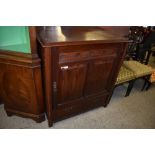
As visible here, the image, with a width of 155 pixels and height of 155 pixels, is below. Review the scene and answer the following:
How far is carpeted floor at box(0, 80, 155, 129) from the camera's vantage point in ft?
5.66

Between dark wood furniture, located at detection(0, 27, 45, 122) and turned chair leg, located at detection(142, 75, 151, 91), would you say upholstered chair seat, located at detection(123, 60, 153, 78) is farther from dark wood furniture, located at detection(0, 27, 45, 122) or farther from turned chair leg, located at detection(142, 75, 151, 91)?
dark wood furniture, located at detection(0, 27, 45, 122)

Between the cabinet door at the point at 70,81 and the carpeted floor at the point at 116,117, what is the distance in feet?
1.31

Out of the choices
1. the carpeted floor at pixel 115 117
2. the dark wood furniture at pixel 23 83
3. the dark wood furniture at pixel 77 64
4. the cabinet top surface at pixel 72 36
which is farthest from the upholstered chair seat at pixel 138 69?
the dark wood furniture at pixel 23 83

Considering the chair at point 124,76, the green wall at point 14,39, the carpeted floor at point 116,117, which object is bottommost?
the carpeted floor at point 116,117

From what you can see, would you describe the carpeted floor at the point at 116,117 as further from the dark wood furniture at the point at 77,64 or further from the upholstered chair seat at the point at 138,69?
the upholstered chair seat at the point at 138,69

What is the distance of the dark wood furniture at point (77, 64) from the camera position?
1179 mm

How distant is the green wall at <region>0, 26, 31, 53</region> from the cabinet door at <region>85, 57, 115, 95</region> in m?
0.63

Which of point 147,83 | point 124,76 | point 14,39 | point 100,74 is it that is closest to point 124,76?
point 124,76

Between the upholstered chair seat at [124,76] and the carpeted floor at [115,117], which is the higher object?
the upholstered chair seat at [124,76]

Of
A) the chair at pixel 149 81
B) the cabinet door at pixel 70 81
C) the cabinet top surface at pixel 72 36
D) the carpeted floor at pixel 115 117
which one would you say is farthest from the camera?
the chair at pixel 149 81

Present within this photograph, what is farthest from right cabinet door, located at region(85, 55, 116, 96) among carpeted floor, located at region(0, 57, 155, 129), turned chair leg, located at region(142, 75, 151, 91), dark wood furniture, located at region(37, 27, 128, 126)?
turned chair leg, located at region(142, 75, 151, 91)

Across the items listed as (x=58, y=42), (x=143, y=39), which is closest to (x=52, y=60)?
(x=58, y=42)

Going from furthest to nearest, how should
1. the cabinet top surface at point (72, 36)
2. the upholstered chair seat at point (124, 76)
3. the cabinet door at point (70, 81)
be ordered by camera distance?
the upholstered chair seat at point (124, 76) → the cabinet door at point (70, 81) → the cabinet top surface at point (72, 36)

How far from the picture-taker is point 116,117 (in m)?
1.96
